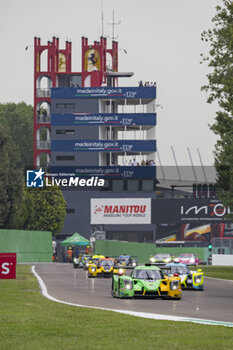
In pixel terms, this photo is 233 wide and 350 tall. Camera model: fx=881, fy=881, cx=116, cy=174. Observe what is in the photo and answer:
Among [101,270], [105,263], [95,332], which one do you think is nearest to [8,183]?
[105,263]

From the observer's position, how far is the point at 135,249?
315ft

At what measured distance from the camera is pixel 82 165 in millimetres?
131750

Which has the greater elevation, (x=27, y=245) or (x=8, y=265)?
(x=27, y=245)

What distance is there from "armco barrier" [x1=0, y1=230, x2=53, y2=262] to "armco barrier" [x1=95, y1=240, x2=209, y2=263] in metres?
7.63

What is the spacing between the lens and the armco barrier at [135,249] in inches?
3770

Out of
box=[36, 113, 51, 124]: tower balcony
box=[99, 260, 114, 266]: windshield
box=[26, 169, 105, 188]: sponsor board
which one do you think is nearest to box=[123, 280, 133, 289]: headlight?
box=[99, 260, 114, 266]: windshield

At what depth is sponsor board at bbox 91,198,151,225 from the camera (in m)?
121

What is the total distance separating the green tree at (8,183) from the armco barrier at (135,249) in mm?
11587

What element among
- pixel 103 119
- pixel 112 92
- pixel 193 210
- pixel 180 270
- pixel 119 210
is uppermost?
pixel 112 92

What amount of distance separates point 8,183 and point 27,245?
38.1 feet

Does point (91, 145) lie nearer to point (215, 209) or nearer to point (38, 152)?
point (38, 152)

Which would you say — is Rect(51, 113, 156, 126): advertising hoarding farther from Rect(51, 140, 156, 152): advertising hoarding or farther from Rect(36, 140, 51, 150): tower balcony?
Rect(36, 140, 51, 150): tower balcony

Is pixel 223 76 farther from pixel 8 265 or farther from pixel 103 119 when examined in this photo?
pixel 103 119

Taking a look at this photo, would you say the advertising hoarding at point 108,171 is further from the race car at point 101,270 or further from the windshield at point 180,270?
the windshield at point 180,270
